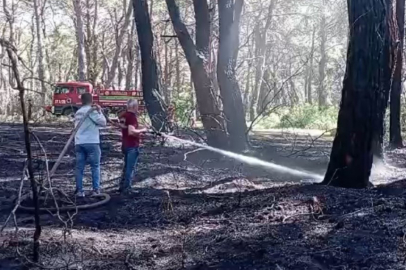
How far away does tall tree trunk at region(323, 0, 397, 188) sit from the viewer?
9.95 meters

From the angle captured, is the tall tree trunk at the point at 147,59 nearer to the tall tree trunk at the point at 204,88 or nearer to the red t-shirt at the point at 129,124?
the tall tree trunk at the point at 204,88

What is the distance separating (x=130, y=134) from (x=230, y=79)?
6.91m

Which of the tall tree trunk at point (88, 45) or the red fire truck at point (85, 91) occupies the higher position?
the tall tree trunk at point (88, 45)

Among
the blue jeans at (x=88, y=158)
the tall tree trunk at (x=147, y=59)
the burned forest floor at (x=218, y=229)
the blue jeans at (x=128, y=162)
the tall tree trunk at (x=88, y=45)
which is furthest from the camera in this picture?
the tall tree trunk at (x=88, y=45)

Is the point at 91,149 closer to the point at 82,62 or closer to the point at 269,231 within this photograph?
the point at 269,231

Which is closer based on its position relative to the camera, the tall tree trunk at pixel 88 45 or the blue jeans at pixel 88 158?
the blue jeans at pixel 88 158

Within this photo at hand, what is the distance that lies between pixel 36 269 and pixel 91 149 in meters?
4.05

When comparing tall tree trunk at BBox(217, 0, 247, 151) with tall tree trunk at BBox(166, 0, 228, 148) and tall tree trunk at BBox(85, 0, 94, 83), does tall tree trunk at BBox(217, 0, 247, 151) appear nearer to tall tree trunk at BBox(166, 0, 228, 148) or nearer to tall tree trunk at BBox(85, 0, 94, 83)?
tall tree trunk at BBox(166, 0, 228, 148)

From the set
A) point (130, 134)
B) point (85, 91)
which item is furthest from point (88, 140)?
point (85, 91)

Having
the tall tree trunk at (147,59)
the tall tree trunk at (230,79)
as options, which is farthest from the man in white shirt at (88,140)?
the tall tree trunk at (147,59)

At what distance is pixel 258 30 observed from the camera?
171 feet

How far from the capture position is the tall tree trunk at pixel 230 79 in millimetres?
17219

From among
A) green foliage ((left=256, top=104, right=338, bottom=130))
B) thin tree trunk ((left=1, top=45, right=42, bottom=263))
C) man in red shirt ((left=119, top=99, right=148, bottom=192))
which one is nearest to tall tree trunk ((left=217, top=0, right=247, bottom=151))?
man in red shirt ((left=119, top=99, right=148, bottom=192))

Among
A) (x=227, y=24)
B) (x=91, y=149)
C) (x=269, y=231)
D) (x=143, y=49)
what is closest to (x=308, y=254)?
(x=269, y=231)
